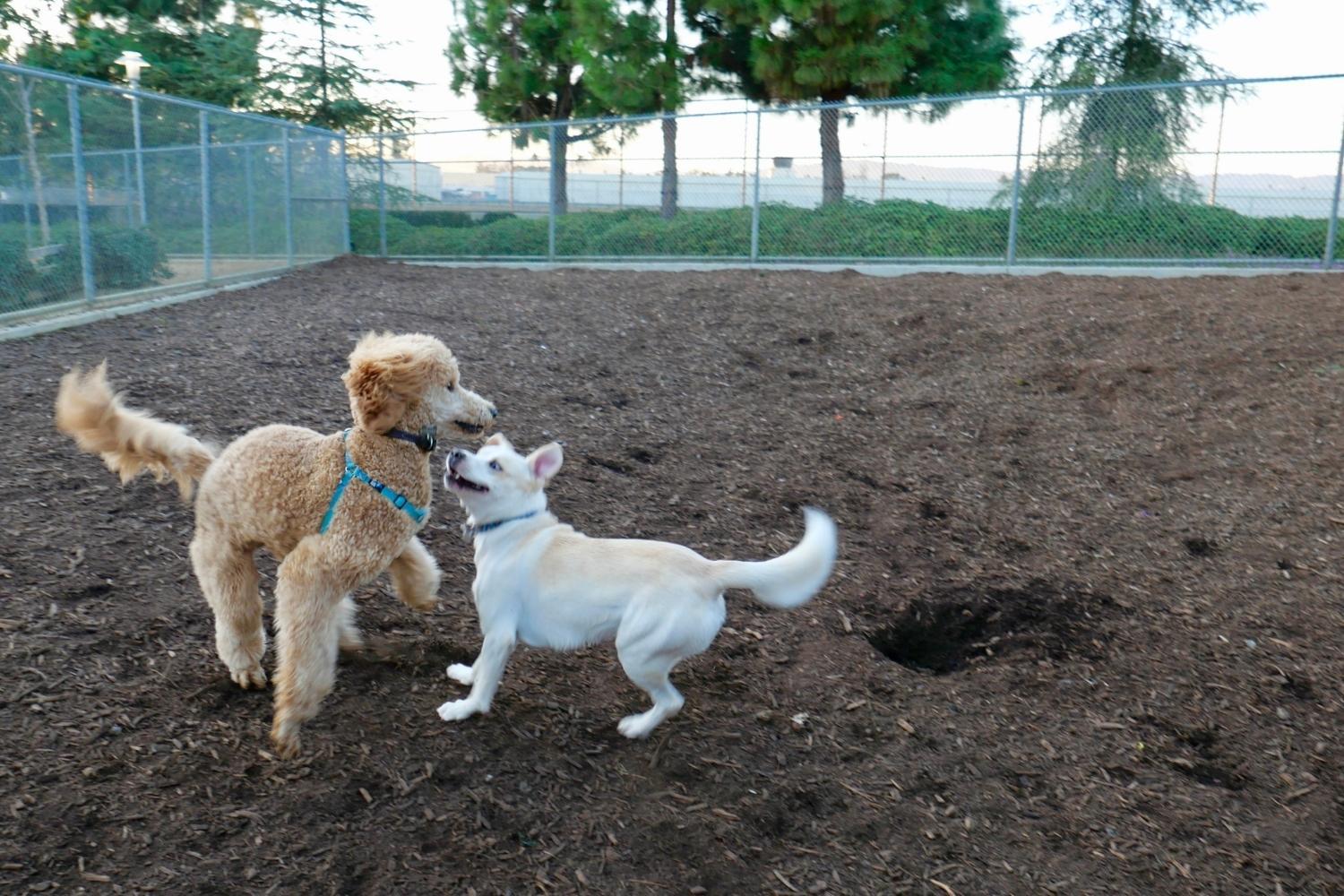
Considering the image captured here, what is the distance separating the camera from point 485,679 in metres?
3.39

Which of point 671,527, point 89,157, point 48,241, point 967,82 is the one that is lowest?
point 671,527

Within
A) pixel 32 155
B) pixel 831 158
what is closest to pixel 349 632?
pixel 32 155

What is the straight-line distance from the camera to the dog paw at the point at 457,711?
342cm

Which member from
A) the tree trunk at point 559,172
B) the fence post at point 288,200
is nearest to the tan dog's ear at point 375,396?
the fence post at point 288,200

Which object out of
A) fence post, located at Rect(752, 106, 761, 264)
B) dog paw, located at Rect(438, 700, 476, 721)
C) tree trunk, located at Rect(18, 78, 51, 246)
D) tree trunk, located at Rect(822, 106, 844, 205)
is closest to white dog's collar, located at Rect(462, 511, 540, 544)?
dog paw, located at Rect(438, 700, 476, 721)

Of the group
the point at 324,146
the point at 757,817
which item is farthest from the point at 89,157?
the point at 757,817

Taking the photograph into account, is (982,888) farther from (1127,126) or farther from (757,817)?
(1127,126)

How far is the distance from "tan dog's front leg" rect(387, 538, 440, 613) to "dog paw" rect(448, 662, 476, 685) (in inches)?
12.1

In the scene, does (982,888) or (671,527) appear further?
(671,527)

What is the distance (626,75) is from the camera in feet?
57.6

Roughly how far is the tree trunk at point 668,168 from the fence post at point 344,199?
5.67 m

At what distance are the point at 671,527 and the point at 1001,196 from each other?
1006 centimetres

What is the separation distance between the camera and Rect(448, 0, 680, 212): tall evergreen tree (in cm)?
1761

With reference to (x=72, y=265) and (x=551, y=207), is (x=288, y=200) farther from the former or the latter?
(x=72, y=265)
